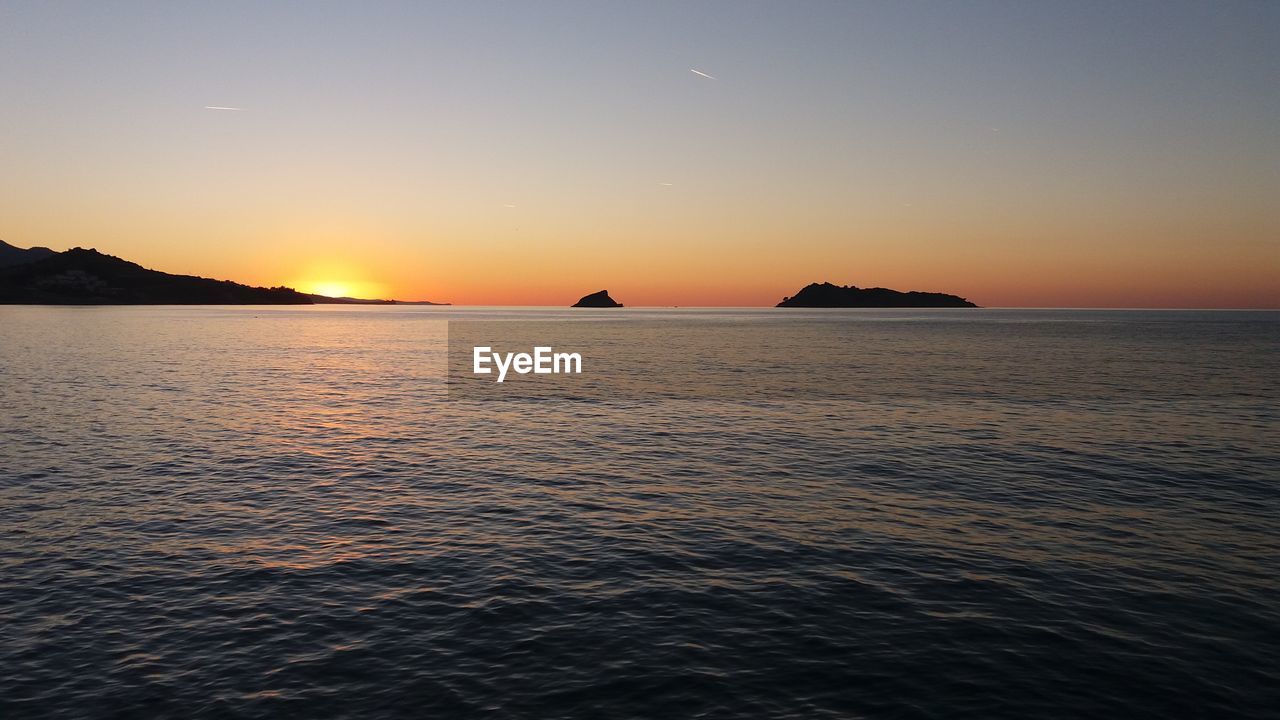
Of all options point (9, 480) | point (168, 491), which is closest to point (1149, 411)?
point (168, 491)

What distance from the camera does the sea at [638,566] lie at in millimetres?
17125

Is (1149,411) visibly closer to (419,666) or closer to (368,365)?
(419,666)

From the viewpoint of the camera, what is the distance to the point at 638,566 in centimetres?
2520

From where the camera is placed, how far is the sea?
17.1 meters

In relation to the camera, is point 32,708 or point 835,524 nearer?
point 32,708

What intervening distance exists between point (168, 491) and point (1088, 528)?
41.4 metres

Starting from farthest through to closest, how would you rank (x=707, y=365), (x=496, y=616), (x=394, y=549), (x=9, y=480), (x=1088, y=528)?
(x=707, y=365) → (x=9, y=480) → (x=1088, y=528) → (x=394, y=549) → (x=496, y=616)

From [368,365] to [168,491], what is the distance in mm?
80616

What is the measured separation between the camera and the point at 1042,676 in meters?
17.8

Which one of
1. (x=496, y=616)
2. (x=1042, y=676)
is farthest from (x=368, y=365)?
(x=1042, y=676)

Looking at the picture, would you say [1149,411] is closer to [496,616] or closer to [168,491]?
[496,616]

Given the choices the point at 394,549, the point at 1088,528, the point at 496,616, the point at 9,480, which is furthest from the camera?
the point at 9,480

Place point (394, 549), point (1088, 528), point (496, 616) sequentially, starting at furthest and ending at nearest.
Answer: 1. point (1088, 528)
2. point (394, 549)
3. point (496, 616)

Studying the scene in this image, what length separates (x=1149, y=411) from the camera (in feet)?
201
